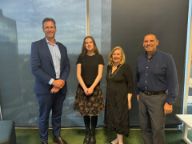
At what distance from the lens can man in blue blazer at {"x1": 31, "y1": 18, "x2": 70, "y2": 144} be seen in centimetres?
263

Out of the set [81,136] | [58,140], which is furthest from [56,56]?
[81,136]

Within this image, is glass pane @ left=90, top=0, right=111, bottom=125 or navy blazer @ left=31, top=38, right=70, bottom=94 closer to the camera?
navy blazer @ left=31, top=38, right=70, bottom=94

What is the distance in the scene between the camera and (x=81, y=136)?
11.0ft

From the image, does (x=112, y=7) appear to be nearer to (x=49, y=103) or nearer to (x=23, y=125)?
(x=49, y=103)

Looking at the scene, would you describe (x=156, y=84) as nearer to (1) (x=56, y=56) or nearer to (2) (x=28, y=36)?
(1) (x=56, y=56)

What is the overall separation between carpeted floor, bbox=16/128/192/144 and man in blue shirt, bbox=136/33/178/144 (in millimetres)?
722

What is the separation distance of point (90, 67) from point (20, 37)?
4.25 feet

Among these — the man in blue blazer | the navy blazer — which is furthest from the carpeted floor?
the navy blazer

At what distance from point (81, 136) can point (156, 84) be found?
1.48m

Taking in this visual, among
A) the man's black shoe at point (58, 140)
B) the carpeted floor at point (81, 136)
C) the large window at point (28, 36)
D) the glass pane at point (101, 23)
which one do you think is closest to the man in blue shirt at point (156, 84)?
the carpeted floor at point (81, 136)

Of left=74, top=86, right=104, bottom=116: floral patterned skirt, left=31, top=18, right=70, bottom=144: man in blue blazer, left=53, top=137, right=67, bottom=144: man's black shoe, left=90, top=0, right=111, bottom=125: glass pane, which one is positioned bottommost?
left=53, top=137, right=67, bottom=144: man's black shoe

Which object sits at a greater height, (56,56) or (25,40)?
(25,40)

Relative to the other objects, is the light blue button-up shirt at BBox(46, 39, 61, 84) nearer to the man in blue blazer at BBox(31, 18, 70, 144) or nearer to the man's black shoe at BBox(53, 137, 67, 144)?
the man in blue blazer at BBox(31, 18, 70, 144)

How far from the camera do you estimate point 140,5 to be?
10.7 ft
